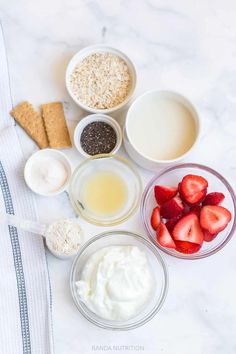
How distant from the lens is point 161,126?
1622 millimetres

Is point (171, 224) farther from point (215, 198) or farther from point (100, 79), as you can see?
point (100, 79)

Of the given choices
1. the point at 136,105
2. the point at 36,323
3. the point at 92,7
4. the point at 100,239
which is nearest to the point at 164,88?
the point at 136,105

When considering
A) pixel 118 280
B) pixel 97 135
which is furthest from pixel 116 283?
pixel 97 135

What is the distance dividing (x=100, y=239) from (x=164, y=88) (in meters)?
0.39

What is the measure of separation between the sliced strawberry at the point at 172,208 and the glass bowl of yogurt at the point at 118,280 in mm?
79

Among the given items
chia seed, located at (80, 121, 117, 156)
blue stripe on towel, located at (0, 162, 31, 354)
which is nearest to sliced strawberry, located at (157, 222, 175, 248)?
chia seed, located at (80, 121, 117, 156)

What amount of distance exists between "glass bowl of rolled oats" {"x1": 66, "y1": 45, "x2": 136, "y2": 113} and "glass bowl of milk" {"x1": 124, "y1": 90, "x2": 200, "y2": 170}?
5cm

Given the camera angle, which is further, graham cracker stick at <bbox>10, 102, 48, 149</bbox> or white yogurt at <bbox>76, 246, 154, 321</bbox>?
graham cracker stick at <bbox>10, 102, 48, 149</bbox>

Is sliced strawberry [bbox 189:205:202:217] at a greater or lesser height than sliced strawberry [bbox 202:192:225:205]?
lesser

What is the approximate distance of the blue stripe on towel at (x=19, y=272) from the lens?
5.17ft

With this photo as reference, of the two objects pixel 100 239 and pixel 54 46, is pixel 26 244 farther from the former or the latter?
pixel 54 46

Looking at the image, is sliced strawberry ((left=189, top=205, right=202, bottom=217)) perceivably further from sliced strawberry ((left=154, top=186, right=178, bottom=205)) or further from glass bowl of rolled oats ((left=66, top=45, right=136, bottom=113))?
glass bowl of rolled oats ((left=66, top=45, right=136, bottom=113))

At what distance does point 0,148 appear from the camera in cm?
161

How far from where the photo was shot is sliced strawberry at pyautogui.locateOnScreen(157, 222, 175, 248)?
156 cm
